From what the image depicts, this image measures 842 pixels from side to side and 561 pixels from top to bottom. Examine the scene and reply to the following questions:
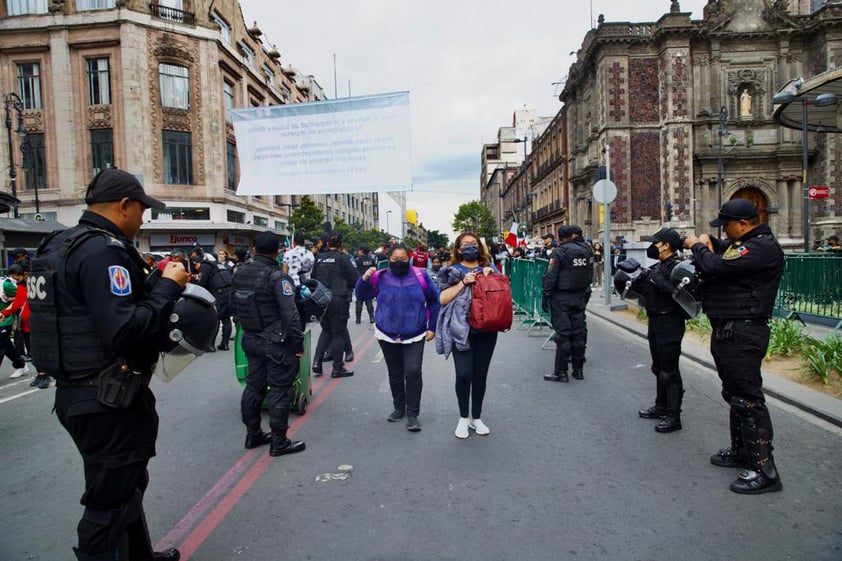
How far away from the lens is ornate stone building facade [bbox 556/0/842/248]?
31703mm

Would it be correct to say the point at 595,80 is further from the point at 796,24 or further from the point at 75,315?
the point at 75,315

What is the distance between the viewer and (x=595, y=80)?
34.7 m

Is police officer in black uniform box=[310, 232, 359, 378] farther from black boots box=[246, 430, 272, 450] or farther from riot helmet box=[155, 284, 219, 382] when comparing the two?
riot helmet box=[155, 284, 219, 382]

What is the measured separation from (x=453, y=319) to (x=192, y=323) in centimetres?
290

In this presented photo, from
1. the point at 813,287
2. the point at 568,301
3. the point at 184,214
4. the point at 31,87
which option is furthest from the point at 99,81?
the point at 813,287

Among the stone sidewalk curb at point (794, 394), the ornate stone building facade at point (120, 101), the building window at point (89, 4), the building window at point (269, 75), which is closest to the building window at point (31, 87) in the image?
the ornate stone building facade at point (120, 101)

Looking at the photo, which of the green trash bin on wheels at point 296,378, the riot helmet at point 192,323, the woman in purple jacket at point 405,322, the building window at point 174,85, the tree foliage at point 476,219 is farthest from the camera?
the tree foliage at point 476,219

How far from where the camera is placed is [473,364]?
5.18 metres

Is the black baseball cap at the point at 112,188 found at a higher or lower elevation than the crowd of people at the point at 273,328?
higher

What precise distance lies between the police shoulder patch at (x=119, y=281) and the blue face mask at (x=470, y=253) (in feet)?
10.6

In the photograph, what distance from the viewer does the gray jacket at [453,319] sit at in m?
5.03

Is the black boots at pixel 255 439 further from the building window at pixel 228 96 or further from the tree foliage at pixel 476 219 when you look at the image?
the tree foliage at pixel 476 219

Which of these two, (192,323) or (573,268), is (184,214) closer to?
(573,268)

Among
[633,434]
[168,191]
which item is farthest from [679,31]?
[633,434]
